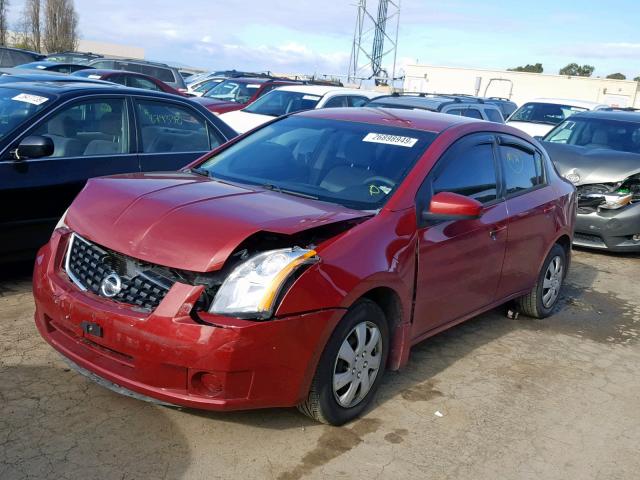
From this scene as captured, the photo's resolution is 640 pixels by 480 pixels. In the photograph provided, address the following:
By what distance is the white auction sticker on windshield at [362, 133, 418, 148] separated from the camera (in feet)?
15.1

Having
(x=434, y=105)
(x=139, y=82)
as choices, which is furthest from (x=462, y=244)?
(x=139, y=82)

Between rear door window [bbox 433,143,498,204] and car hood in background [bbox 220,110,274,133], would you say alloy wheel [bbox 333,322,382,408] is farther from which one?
car hood in background [bbox 220,110,274,133]

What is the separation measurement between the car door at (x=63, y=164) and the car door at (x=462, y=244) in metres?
2.89

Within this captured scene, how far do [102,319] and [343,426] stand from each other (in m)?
1.41

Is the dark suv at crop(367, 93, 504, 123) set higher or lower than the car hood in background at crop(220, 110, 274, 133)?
higher

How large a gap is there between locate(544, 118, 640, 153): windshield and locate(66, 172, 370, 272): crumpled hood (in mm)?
7641

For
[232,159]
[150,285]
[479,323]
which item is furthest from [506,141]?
[150,285]

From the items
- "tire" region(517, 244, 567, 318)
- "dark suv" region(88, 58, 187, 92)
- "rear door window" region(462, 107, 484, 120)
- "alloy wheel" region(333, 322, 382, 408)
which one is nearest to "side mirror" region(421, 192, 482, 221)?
"alloy wheel" region(333, 322, 382, 408)

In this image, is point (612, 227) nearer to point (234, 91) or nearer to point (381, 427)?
point (381, 427)

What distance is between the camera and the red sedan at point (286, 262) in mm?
3301

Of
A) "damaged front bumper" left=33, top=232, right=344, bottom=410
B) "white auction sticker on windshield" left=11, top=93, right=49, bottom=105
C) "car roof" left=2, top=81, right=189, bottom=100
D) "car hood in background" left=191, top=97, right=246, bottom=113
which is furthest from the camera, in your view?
"car hood in background" left=191, top=97, right=246, bottom=113

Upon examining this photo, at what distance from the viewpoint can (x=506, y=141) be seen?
5.40 m

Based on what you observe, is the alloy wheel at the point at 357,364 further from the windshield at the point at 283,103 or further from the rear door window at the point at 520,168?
the windshield at the point at 283,103

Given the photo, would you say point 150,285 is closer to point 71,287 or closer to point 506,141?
point 71,287
